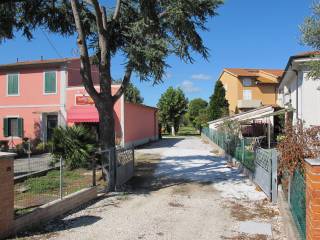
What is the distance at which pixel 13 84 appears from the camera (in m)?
27.9

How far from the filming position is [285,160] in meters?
7.57

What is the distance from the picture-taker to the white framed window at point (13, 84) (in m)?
27.9

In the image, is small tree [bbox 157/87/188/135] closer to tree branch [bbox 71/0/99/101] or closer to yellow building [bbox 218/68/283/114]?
yellow building [bbox 218/68/283/114]

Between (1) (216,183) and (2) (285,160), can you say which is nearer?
(2) (285,160)

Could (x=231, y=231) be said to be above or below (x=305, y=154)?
below

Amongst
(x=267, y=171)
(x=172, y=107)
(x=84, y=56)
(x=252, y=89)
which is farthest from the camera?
(x=172, y=107)

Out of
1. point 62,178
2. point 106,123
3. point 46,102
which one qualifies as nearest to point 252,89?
point 46,102

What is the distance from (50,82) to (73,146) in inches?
539

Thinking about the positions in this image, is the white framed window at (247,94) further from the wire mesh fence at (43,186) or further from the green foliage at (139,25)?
the wire mesh fence at (43,186)

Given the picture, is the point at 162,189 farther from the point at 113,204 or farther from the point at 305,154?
the point at 305,154

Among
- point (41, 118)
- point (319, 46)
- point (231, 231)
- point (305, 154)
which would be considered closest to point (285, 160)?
point (305, 154)

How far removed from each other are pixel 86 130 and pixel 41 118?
1322cm

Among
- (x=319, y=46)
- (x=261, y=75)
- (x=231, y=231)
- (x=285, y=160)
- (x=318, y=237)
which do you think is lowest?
(x=231, y=231)

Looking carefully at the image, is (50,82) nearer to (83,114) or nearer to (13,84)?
(13,84)
